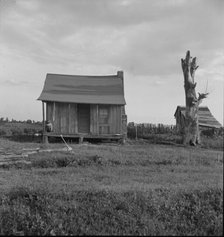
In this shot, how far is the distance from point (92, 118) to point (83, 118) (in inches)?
42.0

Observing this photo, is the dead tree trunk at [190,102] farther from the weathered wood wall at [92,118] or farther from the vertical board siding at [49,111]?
the vertical board siding at [49,111]

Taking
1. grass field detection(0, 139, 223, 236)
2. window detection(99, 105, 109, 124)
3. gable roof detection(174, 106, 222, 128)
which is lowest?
grass field detection(0, 139, 223, 236)

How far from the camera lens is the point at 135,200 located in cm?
529

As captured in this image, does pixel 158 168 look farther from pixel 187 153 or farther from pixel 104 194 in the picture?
pixel 187 153

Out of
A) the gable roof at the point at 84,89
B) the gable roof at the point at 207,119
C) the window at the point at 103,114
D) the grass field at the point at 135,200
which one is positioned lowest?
the grass field at the point at 135,200

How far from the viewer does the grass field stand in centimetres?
292

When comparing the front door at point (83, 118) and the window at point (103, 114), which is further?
the front door at point (83, 118)

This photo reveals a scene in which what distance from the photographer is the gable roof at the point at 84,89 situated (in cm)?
1983

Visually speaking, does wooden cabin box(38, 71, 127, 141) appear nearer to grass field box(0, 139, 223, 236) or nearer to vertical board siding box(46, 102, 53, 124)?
vertical board siding box(46, 102, 53, 124)

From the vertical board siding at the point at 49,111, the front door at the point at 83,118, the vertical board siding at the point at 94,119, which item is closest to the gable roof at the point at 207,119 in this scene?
the vertical board siding at the point at 94,119

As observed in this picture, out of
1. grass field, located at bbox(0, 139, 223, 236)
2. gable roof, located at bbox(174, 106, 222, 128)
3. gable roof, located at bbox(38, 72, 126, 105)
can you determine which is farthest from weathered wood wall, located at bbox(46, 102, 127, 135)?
gable roof, located at bbox(174, 106, 222, 128)

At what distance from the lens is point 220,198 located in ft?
7.94

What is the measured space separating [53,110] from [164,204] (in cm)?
1597

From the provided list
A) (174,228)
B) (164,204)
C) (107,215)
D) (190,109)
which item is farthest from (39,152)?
(190,109)
